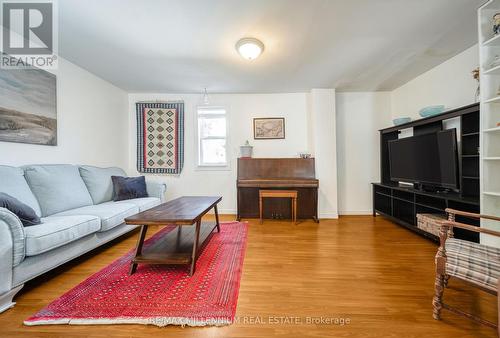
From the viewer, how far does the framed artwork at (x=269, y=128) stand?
3984mm

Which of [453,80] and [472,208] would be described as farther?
[453,80]

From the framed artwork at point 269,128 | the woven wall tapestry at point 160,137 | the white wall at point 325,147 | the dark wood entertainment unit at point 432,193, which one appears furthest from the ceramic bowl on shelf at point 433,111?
the woven wall tapestry at point 160,137

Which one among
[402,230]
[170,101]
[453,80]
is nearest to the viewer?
[453,80]

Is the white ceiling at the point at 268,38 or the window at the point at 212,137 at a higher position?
the white ceiling at the point at 268,38

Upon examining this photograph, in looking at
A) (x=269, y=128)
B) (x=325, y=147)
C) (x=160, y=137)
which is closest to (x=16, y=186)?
(x=160, y=137)

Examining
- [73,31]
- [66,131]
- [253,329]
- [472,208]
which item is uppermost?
[73,31]

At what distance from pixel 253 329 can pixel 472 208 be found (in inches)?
96.5

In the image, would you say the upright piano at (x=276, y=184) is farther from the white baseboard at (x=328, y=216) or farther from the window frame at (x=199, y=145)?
the window frame at (x=199, y=145)

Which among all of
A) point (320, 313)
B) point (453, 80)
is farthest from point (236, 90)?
point (320, 313)

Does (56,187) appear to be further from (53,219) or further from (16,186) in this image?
(53,219)

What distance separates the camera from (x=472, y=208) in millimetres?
2016

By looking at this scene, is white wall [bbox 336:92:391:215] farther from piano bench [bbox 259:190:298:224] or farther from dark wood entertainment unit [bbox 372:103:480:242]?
piano bench [bbox 259:190:298:224]

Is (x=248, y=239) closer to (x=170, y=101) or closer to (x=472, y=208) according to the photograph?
(x=472, y=208)

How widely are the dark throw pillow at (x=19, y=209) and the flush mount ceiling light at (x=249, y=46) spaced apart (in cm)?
251
